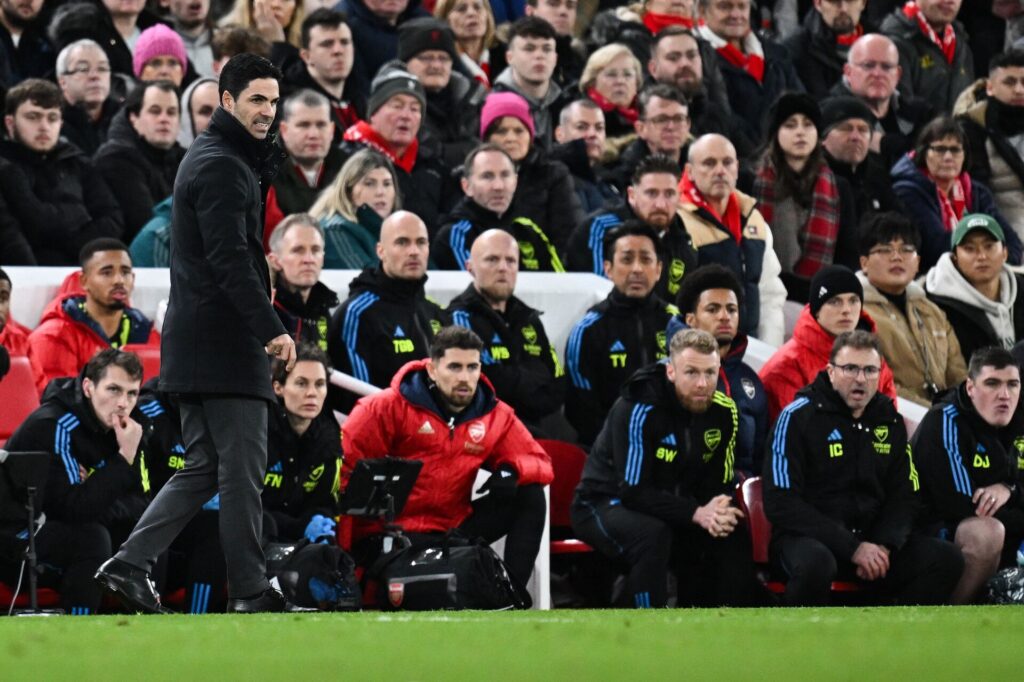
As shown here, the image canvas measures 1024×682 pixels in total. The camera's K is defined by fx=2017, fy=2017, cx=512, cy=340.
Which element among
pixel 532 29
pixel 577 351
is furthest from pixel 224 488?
pixel 532 29

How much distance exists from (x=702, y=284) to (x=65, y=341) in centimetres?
315

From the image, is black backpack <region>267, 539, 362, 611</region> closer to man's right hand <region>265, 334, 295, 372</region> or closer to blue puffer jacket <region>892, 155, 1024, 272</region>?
man's right hand <region>265, 334, 295, 372</region>

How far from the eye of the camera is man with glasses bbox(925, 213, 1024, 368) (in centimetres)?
1110

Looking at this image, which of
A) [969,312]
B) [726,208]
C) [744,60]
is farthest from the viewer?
[744,60]

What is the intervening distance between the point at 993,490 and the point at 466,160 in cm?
347

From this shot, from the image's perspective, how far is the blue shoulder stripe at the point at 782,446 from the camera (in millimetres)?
9094

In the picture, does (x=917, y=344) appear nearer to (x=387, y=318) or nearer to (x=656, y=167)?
(x=656, y=167)

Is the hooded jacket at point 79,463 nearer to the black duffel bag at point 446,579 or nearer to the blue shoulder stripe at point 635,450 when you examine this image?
the black duffel bag at point 446,579

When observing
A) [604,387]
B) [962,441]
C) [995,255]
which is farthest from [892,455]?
[995,255]

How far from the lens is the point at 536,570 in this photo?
9.23m

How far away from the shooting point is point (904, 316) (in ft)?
35.7

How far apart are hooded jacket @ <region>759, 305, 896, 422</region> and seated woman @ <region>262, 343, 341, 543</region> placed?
2401 mm

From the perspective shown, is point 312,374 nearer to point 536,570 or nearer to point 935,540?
point 536,570

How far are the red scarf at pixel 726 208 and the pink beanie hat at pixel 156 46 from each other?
3.21m
